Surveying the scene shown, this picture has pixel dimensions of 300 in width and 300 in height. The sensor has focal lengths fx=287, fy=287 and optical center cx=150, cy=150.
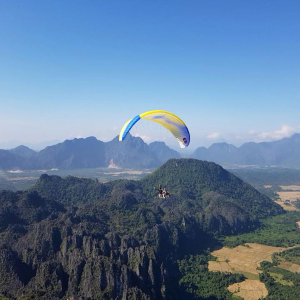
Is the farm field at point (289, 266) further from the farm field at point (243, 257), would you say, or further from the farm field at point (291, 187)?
the farm field at point (291, 187)

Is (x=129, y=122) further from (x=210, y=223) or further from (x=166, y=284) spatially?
(x=210, y=223)

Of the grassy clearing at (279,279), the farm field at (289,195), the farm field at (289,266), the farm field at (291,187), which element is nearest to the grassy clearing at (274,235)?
the farm field at (289,266)

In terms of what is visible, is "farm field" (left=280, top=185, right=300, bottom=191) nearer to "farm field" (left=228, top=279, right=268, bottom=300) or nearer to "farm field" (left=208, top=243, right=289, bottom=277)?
"farm field" (left=208, top=243, right=289, bottom=277)

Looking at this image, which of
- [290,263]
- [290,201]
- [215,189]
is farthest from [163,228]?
[290,201]

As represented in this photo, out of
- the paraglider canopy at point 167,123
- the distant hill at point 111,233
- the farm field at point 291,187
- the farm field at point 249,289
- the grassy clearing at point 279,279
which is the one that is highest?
the paraglider canopy at point 167,123

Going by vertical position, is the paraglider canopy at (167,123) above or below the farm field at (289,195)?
above

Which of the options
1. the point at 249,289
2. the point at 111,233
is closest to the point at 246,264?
the point at 249,289
